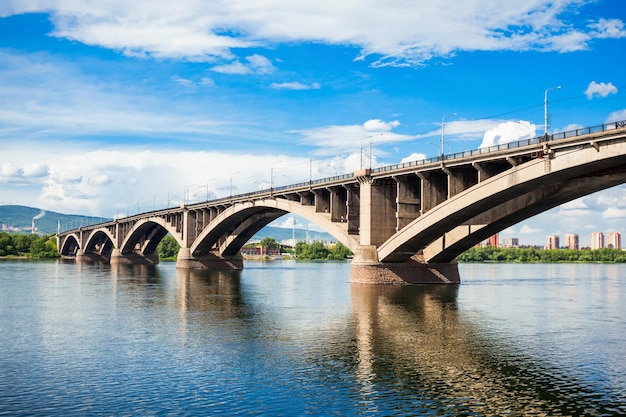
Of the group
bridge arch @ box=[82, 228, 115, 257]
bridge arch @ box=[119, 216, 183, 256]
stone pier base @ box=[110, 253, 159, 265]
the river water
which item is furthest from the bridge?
bridge arch @ box=[82, 228, 115, 257]

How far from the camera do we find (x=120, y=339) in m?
32.3

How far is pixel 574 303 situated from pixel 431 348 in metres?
28.6

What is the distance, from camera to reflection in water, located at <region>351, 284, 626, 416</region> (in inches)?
794

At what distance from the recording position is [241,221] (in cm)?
11562

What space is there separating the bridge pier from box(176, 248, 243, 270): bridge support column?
55.2 m

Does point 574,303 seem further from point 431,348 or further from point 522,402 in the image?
point 522,402

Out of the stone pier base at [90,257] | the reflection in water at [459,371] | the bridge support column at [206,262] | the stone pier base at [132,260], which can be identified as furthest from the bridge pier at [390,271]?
the stone pier base at [90,257]

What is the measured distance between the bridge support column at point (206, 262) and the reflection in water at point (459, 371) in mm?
83041

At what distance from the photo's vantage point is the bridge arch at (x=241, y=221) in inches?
3401

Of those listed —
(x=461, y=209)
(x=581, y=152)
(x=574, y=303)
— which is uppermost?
(x=581, y=152)

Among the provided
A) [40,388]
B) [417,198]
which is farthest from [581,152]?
[40,388]

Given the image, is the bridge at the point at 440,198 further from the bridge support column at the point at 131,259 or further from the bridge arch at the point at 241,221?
the bridge support column at the point at 131,259

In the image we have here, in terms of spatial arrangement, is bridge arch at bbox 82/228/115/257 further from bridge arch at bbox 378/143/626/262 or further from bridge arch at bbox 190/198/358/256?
bridge arch at bbox 378/143/626/262

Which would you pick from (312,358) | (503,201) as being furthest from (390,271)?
(312,358)
